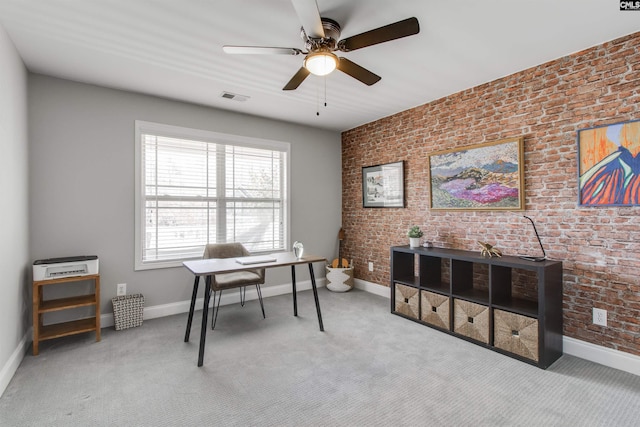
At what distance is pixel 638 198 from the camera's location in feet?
7.66

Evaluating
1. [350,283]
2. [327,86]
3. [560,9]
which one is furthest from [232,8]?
[350,283]

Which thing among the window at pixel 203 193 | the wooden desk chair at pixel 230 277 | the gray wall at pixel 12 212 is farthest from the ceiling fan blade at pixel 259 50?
the window at pixel 203 193

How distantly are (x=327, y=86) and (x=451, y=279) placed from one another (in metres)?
2.38

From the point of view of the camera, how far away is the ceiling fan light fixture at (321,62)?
6.81ft

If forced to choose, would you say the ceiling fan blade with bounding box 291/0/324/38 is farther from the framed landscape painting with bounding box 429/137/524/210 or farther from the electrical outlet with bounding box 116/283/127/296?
the electrical outlet with bounding box 116/283/127/296

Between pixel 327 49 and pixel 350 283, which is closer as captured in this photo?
pixel 327 49

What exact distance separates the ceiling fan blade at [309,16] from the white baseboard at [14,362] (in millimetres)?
3015

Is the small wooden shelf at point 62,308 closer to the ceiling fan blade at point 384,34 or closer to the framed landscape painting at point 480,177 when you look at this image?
the ceiling fan blade at point 384,34

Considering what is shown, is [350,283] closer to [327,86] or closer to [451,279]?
[451,279]

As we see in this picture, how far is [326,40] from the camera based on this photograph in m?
2.07

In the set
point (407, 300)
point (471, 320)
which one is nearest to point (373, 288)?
point (407, 300)

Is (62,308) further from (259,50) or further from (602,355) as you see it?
(602,355)

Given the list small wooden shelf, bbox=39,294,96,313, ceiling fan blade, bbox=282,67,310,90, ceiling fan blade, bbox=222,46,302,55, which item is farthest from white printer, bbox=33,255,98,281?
ceiling fan blade, bbox=282,67,310,90

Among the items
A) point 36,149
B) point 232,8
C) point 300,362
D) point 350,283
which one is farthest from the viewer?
point 350,283
